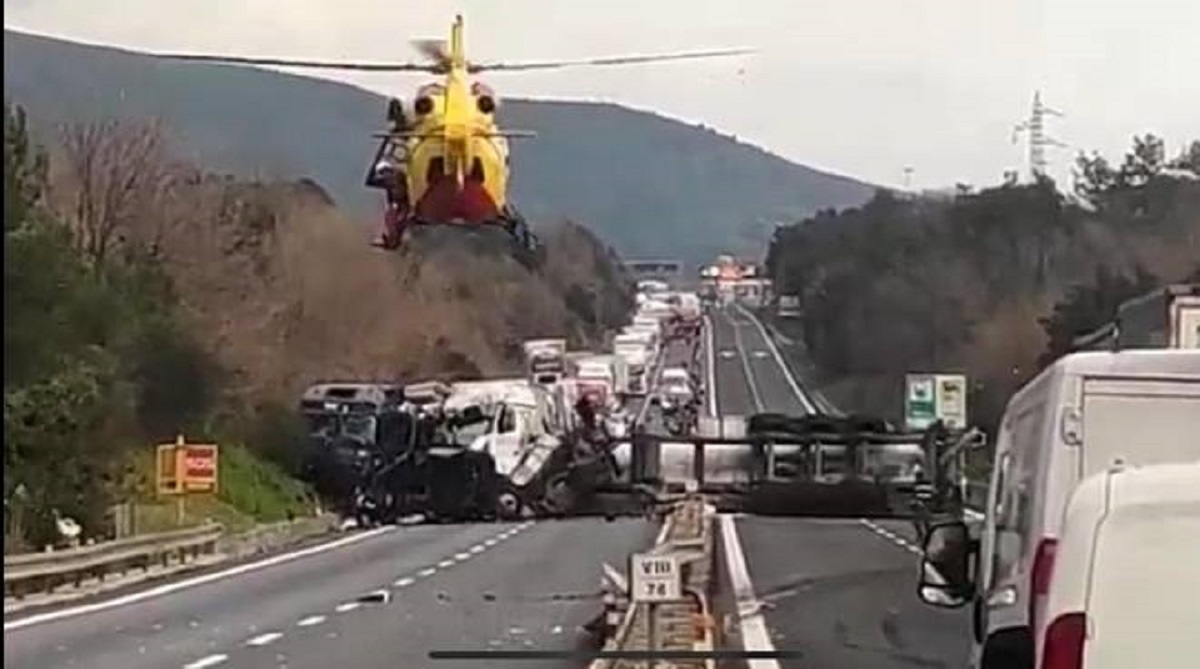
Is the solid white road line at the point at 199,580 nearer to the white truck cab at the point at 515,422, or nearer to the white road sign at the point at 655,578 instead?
the white truck cab at the point at 515,422

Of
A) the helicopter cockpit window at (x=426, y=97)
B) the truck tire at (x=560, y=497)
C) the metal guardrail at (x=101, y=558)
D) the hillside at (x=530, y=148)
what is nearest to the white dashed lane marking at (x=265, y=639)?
the metal guardrail at (x=101, y=558)

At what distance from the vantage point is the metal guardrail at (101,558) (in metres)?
7.96

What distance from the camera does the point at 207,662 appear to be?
8.66 metres

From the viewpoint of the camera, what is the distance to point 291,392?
8.80 meters

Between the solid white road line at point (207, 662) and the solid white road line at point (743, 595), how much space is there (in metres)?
1.57

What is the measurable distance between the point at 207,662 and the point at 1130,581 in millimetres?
4326

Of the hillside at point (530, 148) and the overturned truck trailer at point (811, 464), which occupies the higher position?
the hillside at point (530, 148)

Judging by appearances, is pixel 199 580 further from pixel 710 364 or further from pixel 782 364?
pixel 782 364

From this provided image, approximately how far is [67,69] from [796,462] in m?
2.47

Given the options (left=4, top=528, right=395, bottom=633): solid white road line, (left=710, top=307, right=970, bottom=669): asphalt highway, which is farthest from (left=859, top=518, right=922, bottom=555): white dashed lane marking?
(left=4, top=528, right=395, bottom=633): solid white road line

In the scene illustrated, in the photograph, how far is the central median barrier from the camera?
9.03 m

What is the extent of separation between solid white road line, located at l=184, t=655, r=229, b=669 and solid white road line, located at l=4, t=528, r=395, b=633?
266 mm

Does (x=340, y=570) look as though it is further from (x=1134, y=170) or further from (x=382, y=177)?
(x=1134, y=170)

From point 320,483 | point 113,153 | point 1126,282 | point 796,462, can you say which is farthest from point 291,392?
point 1126,282
